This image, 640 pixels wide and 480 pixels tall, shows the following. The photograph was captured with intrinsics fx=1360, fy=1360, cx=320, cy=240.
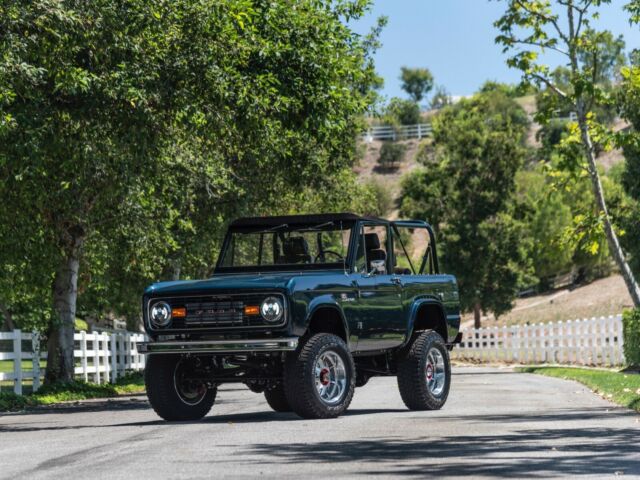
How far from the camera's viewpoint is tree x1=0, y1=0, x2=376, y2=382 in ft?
57.8

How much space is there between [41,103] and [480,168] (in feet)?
156

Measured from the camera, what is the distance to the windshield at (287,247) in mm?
16703

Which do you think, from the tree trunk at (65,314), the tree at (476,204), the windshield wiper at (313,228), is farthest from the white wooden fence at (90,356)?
the tree at (476,204)

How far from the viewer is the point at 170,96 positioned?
61.9 ft

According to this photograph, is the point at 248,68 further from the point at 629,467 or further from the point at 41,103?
the point at 629,467

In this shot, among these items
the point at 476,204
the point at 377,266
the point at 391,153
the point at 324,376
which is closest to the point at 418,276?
the point at 377,266

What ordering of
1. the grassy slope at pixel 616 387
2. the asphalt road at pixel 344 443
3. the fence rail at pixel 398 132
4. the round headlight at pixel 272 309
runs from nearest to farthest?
the asphalt road at pixel 344 443 → the round headlight at pixel 272 309 → the grassy slope at pixel 616 387 → the fence rail at pixel 398 132

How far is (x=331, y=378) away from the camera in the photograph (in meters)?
15.7

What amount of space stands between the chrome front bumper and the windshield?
191 cm

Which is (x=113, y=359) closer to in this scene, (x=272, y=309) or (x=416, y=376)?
(x=416, y=376)

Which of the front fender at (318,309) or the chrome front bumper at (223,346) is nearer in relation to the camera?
the chrome front bumper at (223,346)

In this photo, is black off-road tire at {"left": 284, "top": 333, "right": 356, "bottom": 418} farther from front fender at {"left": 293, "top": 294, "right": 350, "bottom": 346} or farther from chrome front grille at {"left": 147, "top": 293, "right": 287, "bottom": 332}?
chrome front grille at {"left": 147, "top": 293, "right": 287, "bottom": 332}

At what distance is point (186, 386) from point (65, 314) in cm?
1267

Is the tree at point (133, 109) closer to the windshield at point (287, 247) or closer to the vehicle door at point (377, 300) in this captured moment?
the windshield at point (287, 247)
